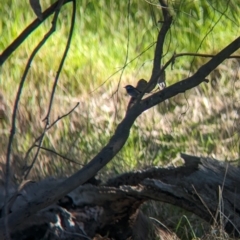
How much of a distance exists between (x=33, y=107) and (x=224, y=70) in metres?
1.45

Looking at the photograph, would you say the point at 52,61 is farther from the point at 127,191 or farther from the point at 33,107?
the point at 127,191

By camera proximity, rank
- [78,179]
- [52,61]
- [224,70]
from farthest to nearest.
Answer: [224,70] → [52,61] → [78,179]

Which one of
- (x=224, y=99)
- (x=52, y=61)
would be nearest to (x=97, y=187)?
(x=52, y=61)

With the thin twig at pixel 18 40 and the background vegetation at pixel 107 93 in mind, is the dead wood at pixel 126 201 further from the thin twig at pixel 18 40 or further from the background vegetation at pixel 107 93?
the background vegetation at pixel 107 93

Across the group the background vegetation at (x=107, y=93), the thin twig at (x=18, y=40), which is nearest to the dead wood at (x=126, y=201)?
the thin twig at (x=18, y=40)

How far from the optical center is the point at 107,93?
5.16m

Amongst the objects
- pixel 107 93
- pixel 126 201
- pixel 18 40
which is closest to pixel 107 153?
pixel 18 40

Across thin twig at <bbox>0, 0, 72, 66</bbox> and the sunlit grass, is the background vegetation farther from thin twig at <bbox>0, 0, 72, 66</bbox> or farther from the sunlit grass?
thin twig at <bbox>0, 0, 72, 66</bbox>

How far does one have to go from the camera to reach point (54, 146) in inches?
184

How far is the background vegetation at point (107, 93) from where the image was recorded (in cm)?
471

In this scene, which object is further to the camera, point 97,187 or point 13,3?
point 13,3

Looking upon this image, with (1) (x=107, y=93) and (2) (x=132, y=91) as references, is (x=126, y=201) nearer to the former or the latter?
(2) (x=132, y=91)

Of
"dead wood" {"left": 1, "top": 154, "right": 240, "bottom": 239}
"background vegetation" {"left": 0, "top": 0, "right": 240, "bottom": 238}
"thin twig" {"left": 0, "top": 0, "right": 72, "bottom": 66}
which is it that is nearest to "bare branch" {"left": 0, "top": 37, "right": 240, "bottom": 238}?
"dead wood" {"left": 1, "top": 154, "right": 240, "bottom": 239}

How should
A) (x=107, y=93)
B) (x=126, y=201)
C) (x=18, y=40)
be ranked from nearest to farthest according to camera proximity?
(x=18, y=40)
(x=126, y=201)
(x=107, y=93)
